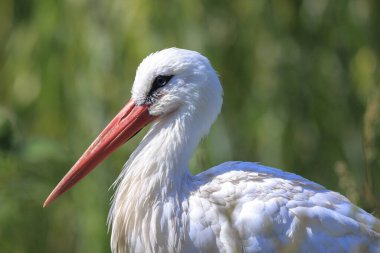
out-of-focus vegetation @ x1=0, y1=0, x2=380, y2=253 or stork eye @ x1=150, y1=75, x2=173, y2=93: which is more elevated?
stork eye @ x1=150, y1=75, x2=173, y2=93

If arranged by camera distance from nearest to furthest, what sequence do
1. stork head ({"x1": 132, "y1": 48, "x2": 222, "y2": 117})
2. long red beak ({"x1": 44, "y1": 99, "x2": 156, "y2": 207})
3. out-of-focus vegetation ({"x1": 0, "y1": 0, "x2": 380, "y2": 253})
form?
stork head ({"x1": 132, "y1": 48, "x2": 222, "y2": 117})
long red beak ({"x1": 44, "y1": 99, "x2": 156, "y2": 207})
out-of-focus vegetation ({"x1": 0, "y1": 0, "x2": 380, "y2": 253})

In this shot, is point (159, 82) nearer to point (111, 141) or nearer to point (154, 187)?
point (111, 141)

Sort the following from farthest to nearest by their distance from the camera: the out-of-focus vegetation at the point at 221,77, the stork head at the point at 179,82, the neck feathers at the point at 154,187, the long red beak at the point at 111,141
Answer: the out-of-focus vegetation at the point at 221,77 < the long red beak at the point at 111,141 < the stork head at the point at 179,82 < the neck feathers at the point at 154,187

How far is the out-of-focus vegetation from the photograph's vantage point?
662 cm

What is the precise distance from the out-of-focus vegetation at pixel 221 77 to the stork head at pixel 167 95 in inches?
89.1

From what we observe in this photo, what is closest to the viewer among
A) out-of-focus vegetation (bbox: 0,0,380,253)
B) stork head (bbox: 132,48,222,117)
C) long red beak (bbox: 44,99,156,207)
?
stork head (bbox: 132,48,222,117)

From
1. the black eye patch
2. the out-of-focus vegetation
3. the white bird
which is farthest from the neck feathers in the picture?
the out-of-focus vegetation

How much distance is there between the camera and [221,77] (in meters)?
7.12

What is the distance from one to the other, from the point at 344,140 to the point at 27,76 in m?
2.29

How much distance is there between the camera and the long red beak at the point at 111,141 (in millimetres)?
4012

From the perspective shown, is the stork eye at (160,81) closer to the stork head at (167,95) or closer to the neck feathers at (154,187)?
the stork head at (167,95)

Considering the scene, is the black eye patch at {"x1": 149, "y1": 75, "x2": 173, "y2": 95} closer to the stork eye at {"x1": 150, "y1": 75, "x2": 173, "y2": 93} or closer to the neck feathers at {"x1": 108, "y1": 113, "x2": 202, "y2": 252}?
the stork eye at {"x1": 150, "y1": 75, "x2": 173, "y2": 93}

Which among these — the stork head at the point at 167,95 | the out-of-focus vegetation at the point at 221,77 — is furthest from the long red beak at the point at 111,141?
the out-of-focus vegetation at the point at 221,77

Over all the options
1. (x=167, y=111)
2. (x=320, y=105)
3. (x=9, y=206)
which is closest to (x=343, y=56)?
(x=320, y=105)
